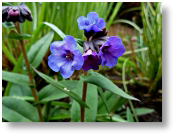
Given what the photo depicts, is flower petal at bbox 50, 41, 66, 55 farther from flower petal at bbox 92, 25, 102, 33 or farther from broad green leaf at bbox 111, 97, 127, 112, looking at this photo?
broad green leaf at bbox 111, 97, 127, 112

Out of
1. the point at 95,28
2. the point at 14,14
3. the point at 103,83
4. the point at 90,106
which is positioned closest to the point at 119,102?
the point at 90,106

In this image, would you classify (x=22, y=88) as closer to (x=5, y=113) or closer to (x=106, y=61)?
(x=5, y=113)

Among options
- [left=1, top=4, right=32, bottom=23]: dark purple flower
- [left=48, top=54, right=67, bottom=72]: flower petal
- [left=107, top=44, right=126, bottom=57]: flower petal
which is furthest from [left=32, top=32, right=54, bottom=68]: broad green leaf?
[left=107, top=44, right=126, bottom=57]: flower petal

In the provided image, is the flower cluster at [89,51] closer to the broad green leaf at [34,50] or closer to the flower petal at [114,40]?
the flower petal at [114,40]

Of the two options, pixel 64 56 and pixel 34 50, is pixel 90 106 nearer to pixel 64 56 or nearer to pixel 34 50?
pixel 64 56

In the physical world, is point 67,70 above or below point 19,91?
above

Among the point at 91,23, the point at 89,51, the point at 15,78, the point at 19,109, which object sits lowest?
the point at 19,109

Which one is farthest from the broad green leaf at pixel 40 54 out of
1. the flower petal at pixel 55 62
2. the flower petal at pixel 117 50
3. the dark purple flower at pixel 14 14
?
the flower petal at pixel 117 50
